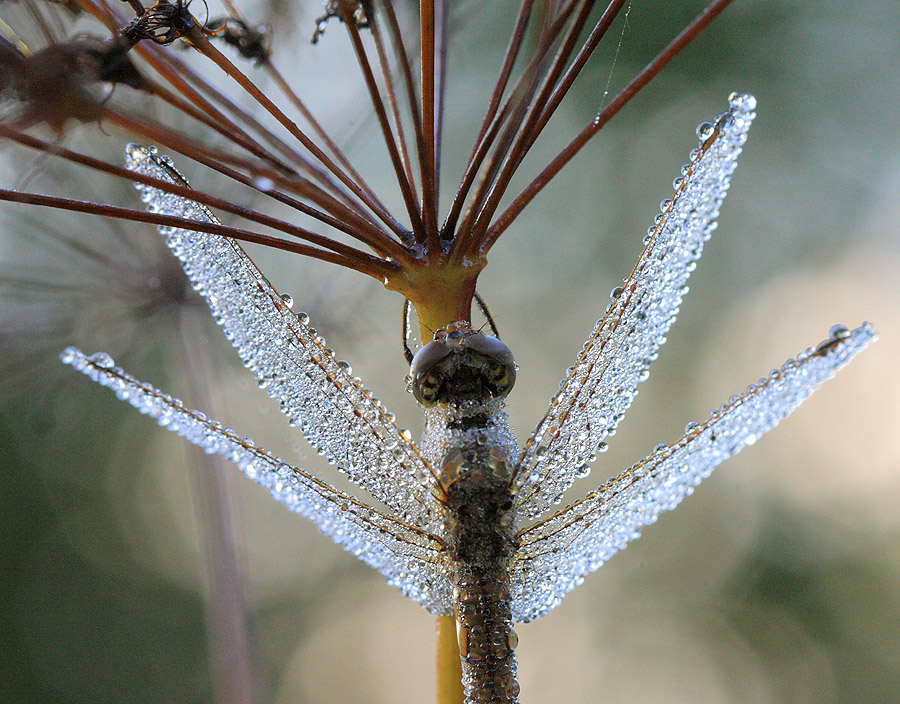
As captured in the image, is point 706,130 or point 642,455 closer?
point 706,130

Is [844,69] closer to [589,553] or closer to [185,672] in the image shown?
[589,553]

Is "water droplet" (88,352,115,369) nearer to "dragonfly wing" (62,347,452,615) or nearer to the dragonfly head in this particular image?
"dragonfly wing" (62,347,452,615)

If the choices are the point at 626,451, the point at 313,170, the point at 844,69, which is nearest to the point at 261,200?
the point at 313,170

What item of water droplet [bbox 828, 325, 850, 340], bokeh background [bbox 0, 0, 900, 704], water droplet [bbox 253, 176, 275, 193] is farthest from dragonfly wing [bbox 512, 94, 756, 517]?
bokeh background [bbox 0, 0, 900, 704]

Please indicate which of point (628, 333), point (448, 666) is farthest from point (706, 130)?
point (448, 666)

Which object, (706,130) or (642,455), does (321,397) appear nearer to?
(706,130)

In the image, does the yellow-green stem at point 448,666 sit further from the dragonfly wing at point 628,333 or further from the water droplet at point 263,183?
the water droplet at point 263,183
